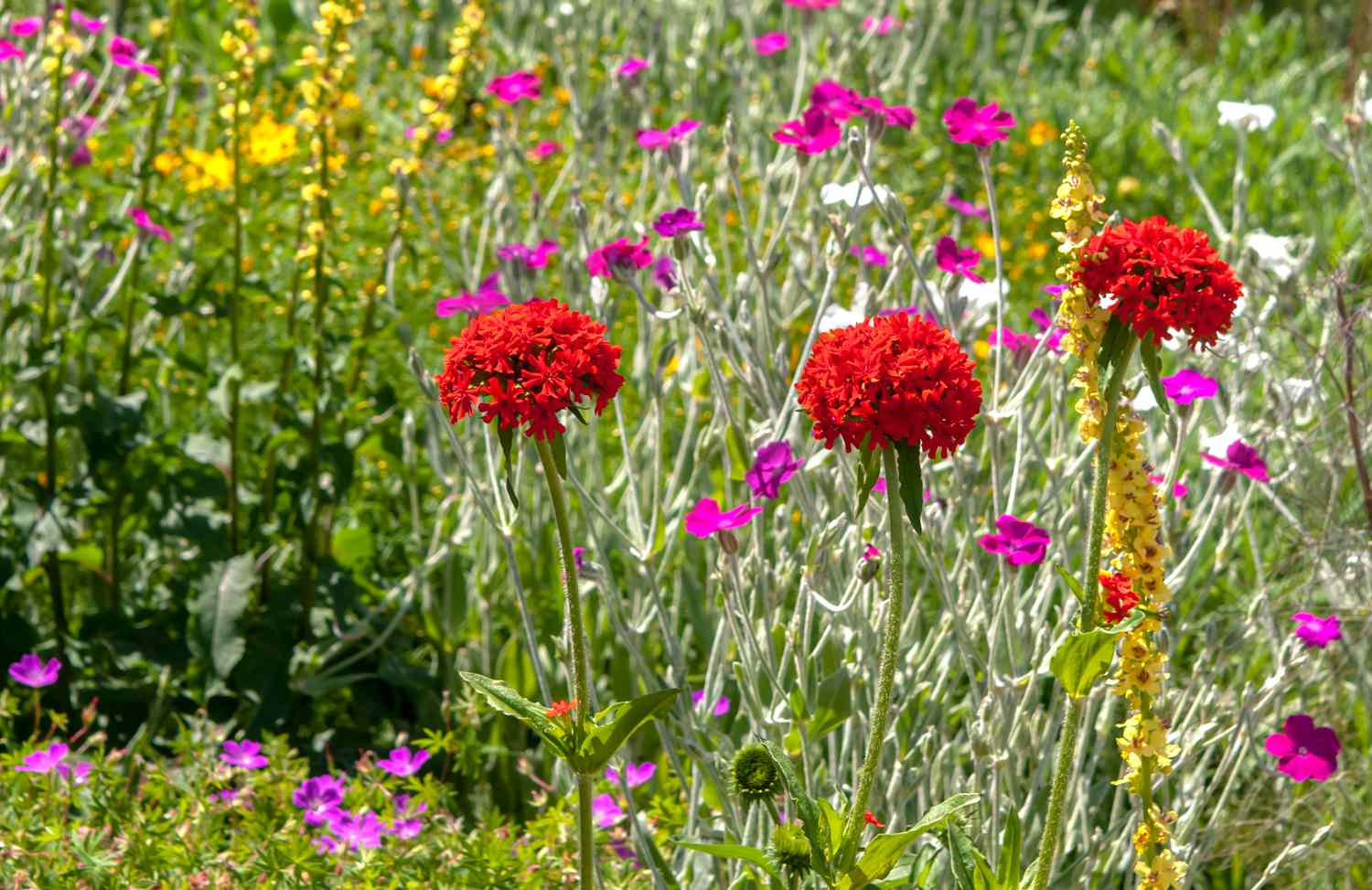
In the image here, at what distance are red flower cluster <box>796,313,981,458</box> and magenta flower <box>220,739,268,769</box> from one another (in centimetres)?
118

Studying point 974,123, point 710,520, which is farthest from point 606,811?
point 974,123

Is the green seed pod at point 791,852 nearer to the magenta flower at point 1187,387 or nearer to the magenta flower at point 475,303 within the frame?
the magenta flower at point 1187,387

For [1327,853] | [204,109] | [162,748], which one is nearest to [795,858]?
[1327,853]

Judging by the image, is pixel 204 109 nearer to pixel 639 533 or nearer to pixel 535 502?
pixel 535 502

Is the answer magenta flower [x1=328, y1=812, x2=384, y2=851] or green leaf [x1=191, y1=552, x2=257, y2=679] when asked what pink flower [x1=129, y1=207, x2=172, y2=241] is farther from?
magenta flower [x1=328, y1=812, x2=384, y2=851]

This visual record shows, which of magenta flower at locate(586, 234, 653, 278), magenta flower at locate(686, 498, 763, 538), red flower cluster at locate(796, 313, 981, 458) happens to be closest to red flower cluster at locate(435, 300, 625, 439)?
red flower cluster at locate(796, 313, 981, 458)

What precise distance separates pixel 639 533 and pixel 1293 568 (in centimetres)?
109

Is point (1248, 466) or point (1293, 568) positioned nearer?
point (1248, 466)

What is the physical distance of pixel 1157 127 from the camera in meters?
2.50

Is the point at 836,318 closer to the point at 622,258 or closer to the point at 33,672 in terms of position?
the point at 622,258

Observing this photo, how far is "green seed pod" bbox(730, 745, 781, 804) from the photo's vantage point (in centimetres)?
160

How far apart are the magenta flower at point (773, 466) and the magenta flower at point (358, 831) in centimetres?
70

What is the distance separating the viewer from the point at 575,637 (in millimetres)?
1560

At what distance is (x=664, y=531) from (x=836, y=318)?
43 cm
